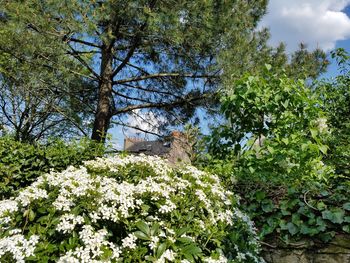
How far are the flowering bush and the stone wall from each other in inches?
10.6

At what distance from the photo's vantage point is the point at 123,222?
5.91 ft

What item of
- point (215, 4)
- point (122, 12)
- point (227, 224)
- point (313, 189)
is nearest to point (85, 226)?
point (227, 224)

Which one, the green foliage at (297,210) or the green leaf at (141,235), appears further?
the green foliage at (297,210)

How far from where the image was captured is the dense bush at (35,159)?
4.12 m

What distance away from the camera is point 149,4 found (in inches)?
218

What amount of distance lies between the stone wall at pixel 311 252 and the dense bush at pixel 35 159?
7.77 ft

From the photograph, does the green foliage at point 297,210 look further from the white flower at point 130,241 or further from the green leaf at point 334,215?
the white flower at point 130,241

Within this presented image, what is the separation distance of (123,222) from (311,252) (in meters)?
1.29

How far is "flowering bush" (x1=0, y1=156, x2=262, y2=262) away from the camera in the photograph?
1665 mm

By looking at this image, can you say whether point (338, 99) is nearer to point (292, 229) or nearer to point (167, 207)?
point (292, 229)

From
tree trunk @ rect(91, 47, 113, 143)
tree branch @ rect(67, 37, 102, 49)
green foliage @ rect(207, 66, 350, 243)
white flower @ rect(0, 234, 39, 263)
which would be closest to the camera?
white flower @ rect(0, 234, 39, 263)

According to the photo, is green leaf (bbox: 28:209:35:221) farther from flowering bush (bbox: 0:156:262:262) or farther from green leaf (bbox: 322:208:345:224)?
green leaf (bbox: 322:208:345:224)

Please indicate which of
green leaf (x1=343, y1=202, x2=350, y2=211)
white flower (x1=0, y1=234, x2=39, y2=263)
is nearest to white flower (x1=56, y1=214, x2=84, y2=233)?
white flower (x1=0, y1=234, x2=39, y2=263)

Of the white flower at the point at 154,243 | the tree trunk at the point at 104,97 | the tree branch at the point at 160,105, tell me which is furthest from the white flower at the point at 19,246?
the tree branch at the point at 160,105
